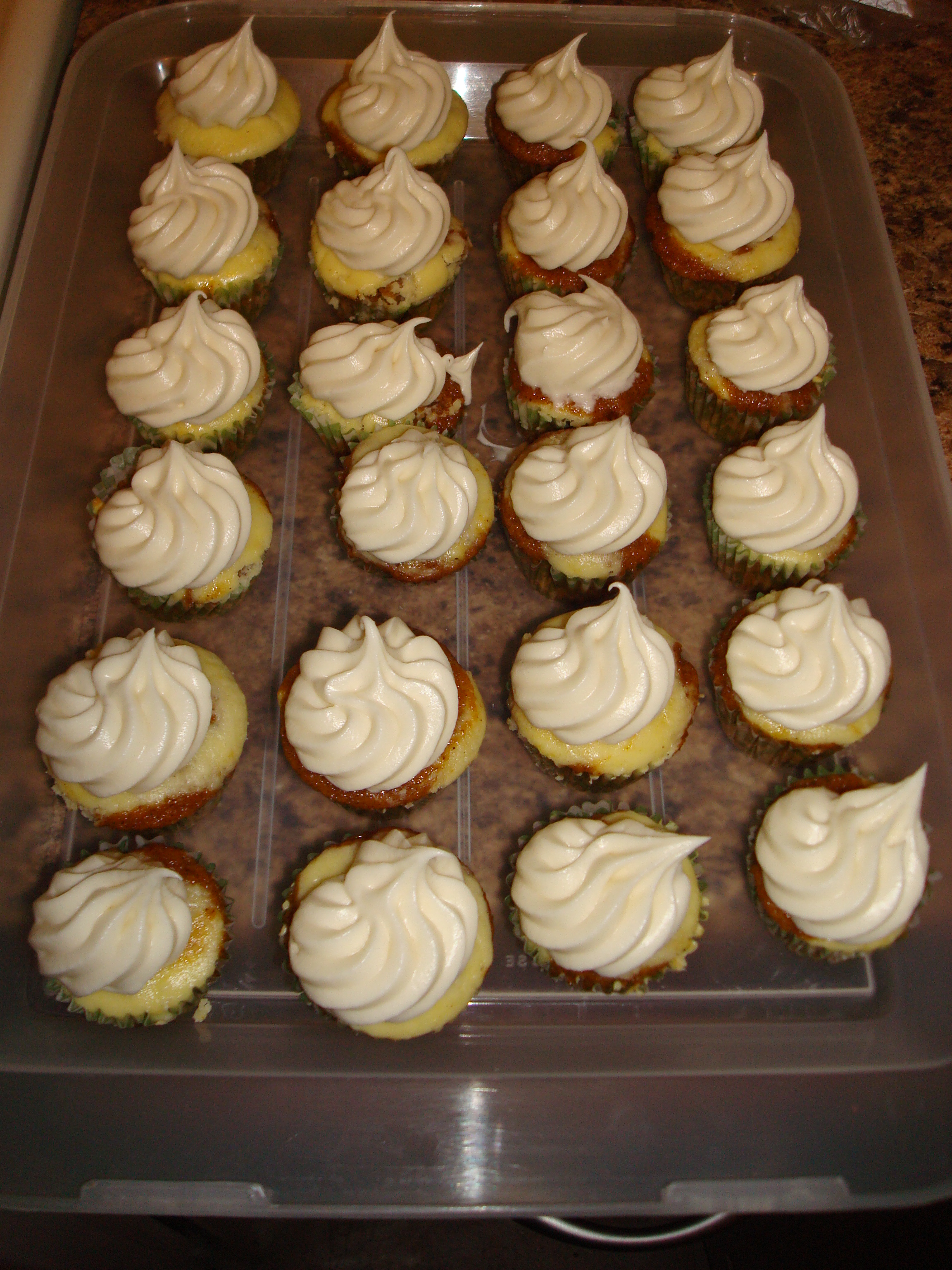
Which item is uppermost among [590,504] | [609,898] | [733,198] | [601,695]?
[733,198]

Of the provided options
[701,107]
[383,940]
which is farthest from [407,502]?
[701,107]

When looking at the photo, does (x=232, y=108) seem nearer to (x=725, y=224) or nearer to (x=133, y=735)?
(x=725, y=224)

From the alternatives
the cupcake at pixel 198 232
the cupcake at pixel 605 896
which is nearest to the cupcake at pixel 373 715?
the cupcake at pixel 605 896

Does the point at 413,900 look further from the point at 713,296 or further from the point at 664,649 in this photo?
the point at 713,296

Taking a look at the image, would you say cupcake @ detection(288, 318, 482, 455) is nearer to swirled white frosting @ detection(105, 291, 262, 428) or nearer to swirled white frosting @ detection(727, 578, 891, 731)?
swirled white frosting @ detection(105, 291, 262, 428)

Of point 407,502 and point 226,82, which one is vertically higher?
point 226,82

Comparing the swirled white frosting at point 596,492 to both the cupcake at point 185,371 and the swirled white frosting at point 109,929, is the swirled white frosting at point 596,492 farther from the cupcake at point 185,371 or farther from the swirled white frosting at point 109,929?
the swirled white frosting at point 109,929
